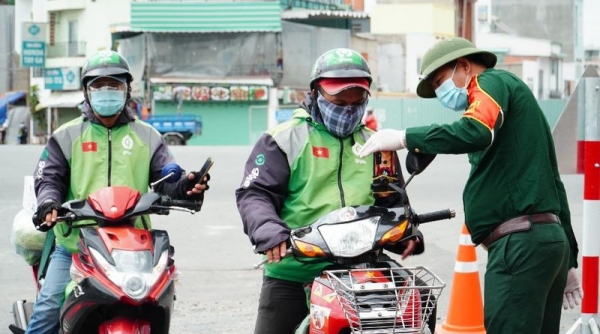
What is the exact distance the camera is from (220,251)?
12047 mm

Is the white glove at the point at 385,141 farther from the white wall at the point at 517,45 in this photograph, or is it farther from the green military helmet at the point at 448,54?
the white wall at the point at 517,45

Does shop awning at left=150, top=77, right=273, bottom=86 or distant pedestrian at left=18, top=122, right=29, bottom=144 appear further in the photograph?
distant pedestrian at left=18, top=122, right=29, bottom=144

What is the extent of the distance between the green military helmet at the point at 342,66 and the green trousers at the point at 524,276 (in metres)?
0.95

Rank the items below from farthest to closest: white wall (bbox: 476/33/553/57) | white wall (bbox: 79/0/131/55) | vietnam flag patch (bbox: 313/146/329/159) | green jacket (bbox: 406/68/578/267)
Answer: white wall (bbox: 476/33/553/57)
white wall (bbox: 79/0/131/55)
vietnam flag patch (bbox: 313/146/329/159)
green jacket (bbox: 406/68/578/267)

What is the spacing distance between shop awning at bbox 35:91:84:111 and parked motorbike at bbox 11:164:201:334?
51.4 meters

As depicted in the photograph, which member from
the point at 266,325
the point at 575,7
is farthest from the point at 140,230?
the point at 575,7

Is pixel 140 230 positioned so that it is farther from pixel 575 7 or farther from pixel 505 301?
Answer: pixel 575 7

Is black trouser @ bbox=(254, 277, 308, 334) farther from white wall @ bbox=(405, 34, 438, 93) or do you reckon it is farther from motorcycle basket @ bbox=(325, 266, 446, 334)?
white wall @ bbox=(405, 34, 438, 93)

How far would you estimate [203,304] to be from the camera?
9.38 metres

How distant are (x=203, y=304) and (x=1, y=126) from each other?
53.6 m

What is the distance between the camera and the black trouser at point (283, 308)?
16.5ft

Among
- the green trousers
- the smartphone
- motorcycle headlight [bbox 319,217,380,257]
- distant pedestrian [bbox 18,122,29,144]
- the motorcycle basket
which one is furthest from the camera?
distant pedestrian [bbox 18,122,29,144]

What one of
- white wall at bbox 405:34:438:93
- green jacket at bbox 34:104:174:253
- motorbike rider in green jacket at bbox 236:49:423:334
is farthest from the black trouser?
white wall at bbox 405:34:438:93

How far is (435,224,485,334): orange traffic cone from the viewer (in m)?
7.70
